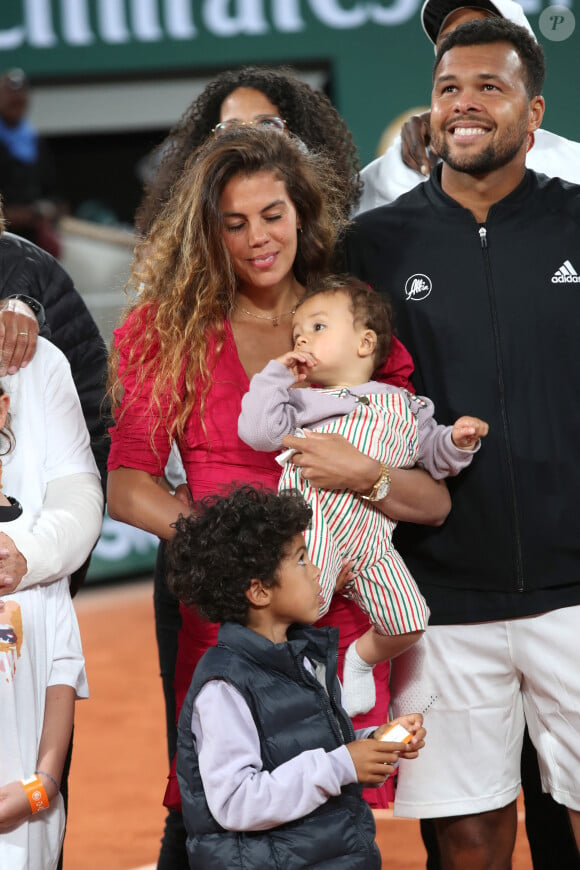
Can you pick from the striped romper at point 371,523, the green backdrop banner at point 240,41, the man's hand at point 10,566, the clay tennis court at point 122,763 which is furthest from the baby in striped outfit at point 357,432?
the green backdrop banner at point 240,41

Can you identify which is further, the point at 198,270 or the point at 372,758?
the point at 198,270

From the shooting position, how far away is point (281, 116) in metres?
3.80

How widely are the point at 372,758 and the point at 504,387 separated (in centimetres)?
98

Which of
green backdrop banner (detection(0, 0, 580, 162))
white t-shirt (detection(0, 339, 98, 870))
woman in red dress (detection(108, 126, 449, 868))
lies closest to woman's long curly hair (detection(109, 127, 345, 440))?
woman in red dress (detection(108, 126, 449, 868))

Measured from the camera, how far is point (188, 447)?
9.91ft

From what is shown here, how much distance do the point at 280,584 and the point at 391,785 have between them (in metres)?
0.85

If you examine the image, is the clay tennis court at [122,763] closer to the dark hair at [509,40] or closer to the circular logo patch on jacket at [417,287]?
the circular logo patch on jacket at [417,287]

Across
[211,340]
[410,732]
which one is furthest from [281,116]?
[410,732]

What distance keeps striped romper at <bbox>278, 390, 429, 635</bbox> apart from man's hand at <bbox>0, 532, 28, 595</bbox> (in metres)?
0.59

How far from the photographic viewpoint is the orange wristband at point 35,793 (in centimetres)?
264

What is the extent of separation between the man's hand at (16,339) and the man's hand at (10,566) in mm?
412

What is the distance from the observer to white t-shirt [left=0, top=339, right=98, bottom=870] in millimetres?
2670

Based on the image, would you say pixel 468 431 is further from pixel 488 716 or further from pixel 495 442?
pixel 488 716

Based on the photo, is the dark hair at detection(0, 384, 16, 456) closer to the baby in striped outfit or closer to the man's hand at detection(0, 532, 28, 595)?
the man's hand at detection(0, 532, 28, 595)
